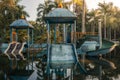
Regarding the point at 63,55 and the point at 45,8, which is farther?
the point at 45,8

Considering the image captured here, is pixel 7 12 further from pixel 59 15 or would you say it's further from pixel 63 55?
pixel 63 55

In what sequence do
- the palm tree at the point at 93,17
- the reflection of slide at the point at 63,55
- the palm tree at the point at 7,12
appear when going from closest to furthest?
the reflection of slide at the point at 63,55, the palm tree at the point at 7,12, the palm tree at the point at 93,17

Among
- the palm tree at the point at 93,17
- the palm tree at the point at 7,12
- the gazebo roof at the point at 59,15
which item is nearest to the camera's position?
the gazebo roof at the point at 59,15

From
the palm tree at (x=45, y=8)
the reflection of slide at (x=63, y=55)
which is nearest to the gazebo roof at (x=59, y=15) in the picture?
the reflection of slide at (x=63, y=55)

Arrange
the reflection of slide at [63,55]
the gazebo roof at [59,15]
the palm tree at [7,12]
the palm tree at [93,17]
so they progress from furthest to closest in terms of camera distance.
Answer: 1. the palm tree at [93,17]
2. the palm tree at [7,12]
3. the gazebo roof at [59,15]
4. the reflection of slide at [63,55]

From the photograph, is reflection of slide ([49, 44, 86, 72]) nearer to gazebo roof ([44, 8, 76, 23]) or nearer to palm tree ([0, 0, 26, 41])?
gazebo roof ([44, 8, 76, 23])

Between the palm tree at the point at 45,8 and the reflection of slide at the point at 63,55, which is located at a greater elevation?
the palm tree at the point at 45,8

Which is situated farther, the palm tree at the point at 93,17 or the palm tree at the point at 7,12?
the palm tree at the point at 93,17

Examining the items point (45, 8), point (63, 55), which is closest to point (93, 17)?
point (45, 8)

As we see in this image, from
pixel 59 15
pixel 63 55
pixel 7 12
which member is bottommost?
pixel 63 55

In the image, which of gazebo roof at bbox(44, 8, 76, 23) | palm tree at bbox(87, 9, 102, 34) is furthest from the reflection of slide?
palm tree at bbox(87, 9, 102, 34)

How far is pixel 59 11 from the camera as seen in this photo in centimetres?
1948

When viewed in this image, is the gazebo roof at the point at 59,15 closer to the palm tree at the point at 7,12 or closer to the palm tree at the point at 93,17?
the palm tree at the point at 7,12

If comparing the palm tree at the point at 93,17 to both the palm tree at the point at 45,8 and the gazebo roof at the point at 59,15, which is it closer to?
the palm tree at the point at 45,8
